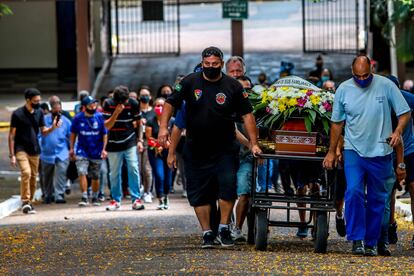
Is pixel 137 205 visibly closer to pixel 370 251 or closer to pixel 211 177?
pixel 211 177

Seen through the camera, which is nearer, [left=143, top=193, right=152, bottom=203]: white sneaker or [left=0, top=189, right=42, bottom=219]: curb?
[left=0, top=189, right=42, bottom=219]: curb

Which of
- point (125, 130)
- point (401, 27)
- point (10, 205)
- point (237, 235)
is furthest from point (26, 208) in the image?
point (401, 27)

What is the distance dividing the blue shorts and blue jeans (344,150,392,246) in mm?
1277

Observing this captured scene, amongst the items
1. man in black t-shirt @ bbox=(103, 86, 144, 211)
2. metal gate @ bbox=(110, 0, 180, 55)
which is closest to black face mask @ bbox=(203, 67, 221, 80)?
man in black t-shirt @ bbox=(103, 86, 144, 211)

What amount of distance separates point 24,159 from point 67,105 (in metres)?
6.05

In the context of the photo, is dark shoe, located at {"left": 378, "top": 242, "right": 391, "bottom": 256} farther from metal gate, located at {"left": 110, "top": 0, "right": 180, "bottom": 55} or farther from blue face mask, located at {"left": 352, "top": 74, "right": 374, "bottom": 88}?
metal gate, located at {"left": 110, "top": 0, "right": 180, "bottom": 55}

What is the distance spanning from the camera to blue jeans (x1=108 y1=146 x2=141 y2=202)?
62.7ft

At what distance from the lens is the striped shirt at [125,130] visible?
19.1 m

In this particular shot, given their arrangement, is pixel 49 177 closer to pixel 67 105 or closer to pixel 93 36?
pixel 67 105

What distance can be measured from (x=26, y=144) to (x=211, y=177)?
22.5 ft

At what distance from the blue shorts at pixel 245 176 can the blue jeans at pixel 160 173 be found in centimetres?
542

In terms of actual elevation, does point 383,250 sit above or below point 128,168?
below

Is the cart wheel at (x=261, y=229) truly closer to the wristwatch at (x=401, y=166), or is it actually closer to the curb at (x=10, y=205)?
the wristwatch at (x=401, y=166)

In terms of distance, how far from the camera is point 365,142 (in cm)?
1266
